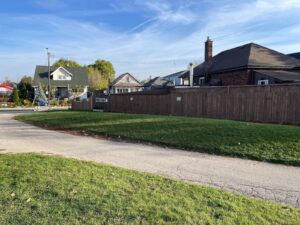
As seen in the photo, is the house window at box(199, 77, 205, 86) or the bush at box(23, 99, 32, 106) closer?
the house window at box(199, 77, 205, 86)

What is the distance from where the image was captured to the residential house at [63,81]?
54219 mm

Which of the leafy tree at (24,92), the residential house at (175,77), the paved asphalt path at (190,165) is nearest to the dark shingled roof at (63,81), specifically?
the leafy tree at (24,92)

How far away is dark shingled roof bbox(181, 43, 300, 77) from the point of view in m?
22.7

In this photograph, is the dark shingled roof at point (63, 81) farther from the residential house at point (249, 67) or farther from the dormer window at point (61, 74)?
the residential house at point (249, 67)

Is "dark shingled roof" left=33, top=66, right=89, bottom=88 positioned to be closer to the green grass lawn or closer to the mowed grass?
the mowed grass

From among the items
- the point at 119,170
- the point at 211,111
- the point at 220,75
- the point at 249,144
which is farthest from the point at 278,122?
the point at 220,75

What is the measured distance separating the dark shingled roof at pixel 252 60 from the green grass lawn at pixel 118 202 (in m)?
19.8

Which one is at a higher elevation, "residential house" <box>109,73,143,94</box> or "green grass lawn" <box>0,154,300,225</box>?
"residential house" <box>109,73,143,94</box>

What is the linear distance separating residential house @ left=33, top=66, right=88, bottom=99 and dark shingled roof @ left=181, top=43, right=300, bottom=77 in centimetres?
3426

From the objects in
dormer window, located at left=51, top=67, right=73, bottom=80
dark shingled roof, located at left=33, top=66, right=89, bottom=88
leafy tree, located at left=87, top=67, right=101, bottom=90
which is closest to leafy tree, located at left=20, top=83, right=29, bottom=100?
dark shingled roof, located at left=33, top=66, right=89, bottom=88

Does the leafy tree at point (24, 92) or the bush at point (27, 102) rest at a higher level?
the leafy tree at point (24, 92)

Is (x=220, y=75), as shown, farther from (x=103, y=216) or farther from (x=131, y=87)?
(x=131, y=87)

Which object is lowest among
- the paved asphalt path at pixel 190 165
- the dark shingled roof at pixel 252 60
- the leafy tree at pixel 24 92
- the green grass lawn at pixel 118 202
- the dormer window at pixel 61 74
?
the paved asphalt path at pixel 190 165

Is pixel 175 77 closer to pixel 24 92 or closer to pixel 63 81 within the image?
pixel 63 81
